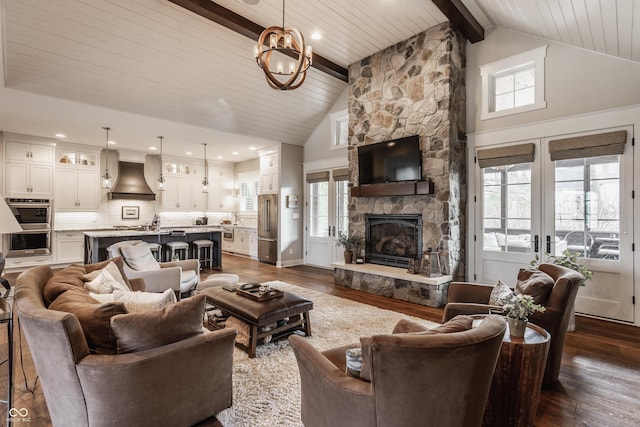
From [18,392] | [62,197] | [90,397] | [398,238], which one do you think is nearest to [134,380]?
[90,397]

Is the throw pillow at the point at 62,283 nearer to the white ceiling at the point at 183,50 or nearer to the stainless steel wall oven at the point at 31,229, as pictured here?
the white ceiling at the point at 183,50

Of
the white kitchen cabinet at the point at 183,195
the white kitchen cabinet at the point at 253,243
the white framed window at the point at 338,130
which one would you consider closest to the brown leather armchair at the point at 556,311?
the white framed window at the point at 338,130

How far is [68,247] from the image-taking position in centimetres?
760

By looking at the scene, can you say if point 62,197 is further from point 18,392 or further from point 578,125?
point 578,125

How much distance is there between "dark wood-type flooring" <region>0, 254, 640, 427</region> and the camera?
2.18 meters

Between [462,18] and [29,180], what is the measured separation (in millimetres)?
9282

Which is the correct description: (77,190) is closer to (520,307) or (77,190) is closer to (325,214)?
(325,214)

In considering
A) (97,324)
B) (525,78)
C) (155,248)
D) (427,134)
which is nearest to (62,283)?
(97,324)

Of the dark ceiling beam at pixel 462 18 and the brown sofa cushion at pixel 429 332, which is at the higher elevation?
the dark ceiling beam at pixel 462 18

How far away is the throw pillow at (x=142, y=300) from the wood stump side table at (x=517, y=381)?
2.18 metres

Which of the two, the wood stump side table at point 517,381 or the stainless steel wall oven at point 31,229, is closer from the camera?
the wood stump side table at point 517,381

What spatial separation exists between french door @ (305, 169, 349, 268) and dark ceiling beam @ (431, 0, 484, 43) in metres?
3.29

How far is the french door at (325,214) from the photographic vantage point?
7195mm
